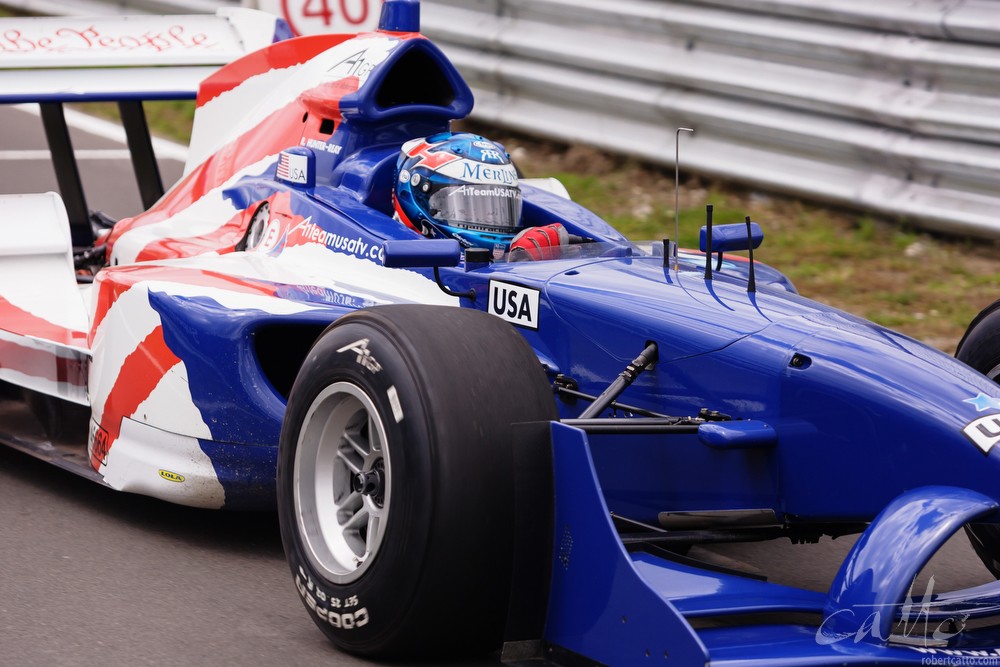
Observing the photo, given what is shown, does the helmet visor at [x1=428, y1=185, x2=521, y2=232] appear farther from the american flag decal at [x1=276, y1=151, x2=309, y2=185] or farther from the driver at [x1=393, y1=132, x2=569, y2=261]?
the american flag decal at [x1=276, y1=151, x2=309, y2=185]

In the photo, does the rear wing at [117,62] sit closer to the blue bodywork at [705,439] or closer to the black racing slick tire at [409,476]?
the blue bodywork at [705,439]

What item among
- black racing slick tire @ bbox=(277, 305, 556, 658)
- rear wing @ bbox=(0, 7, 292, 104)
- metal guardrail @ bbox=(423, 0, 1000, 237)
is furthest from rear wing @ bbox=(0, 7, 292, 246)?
black racing slick tire @ bbox=(277, 305, 556, 658)

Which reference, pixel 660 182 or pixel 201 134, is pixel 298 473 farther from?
pixel 660 182

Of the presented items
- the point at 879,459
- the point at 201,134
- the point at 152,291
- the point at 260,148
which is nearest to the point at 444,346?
the point at 879,459

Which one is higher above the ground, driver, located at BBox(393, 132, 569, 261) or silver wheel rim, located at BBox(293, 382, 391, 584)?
driver, located at BBox(393, 132, 569, 261)

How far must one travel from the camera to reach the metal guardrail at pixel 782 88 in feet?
25.8

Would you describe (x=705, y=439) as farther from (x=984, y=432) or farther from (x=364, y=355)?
(x=364, y=355)

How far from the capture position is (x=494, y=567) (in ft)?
11.0

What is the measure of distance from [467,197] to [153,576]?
165 centimetres

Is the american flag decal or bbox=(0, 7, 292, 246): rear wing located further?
bbox=(0, 7, 292, 246): rear wing

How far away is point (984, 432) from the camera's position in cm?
338

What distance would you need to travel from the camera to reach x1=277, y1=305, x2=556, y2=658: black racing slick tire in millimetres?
3320

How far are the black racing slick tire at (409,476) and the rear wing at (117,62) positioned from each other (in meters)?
3.04

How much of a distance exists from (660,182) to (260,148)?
13.8 ft
